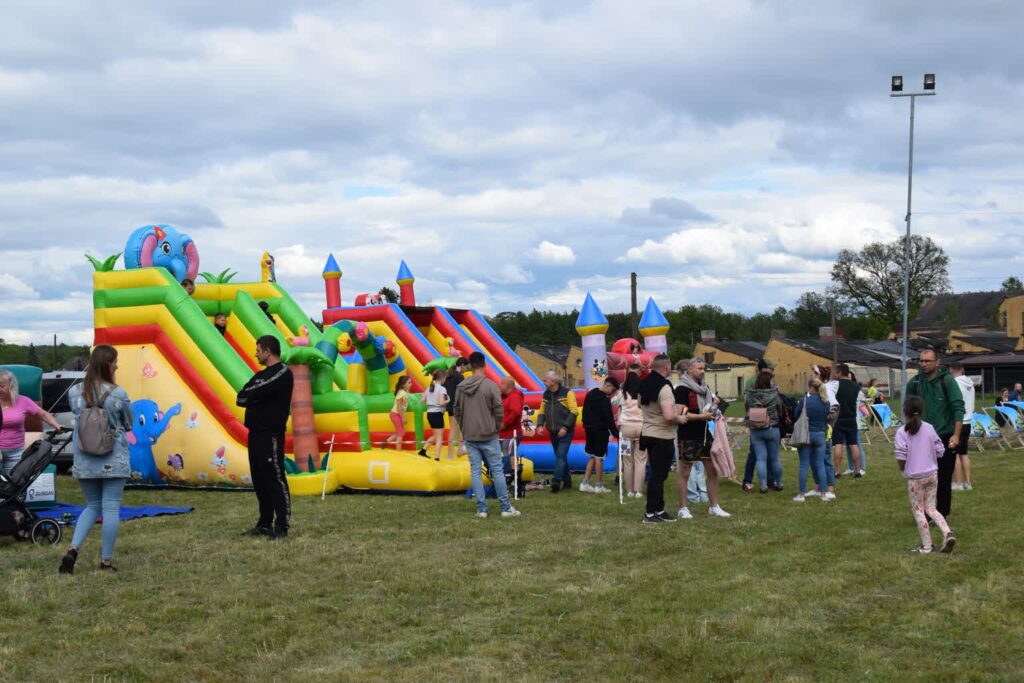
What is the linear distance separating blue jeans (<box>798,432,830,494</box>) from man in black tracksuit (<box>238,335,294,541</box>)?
5550 millimetres

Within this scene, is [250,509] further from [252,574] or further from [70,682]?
[70,682]

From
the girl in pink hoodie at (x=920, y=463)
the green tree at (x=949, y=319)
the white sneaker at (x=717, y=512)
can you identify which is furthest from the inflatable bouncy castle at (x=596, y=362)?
the green tree at (x=949, y=319)

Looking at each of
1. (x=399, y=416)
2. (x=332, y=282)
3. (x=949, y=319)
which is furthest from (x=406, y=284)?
(x=949, y=319)

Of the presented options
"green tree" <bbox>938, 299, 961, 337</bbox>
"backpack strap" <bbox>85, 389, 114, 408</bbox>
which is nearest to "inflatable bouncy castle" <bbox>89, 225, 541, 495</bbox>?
"backpack strap" <bbox>85, 389, 114, 408</bbox>

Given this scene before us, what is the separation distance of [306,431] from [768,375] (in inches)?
213

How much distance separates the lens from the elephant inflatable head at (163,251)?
45.3 ft

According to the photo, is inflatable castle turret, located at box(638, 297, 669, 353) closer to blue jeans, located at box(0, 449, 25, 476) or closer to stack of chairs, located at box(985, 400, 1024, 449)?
stack of chairs, located at box(985, 400, 1024, 449)

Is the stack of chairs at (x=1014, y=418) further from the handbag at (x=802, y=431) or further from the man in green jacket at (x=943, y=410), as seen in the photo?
the man in green jacket at (x=943, y=410)

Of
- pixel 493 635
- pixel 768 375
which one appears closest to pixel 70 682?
pixel 493 635

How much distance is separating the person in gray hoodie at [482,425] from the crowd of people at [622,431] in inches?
0.4

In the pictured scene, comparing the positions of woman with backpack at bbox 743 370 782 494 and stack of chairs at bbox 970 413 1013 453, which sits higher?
woman with backpack at bbox 743 370 782 494

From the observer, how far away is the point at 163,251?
563 inches

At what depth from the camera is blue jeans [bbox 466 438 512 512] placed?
9.77 metres

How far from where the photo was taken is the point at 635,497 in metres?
11.6
